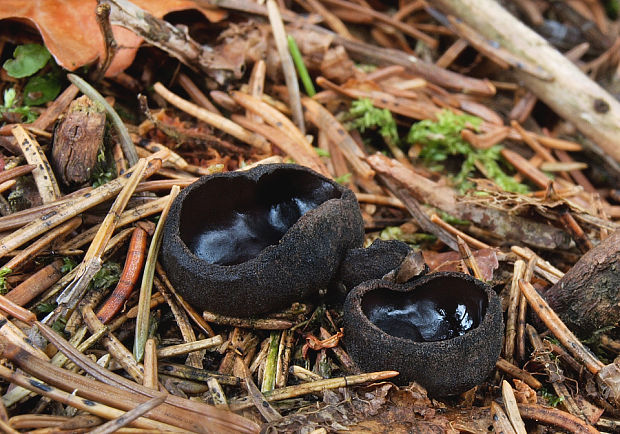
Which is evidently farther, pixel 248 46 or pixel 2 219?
pixel 248 46

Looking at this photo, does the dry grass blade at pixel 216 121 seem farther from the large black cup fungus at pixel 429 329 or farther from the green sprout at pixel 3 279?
the green sprout at pixel 3 279

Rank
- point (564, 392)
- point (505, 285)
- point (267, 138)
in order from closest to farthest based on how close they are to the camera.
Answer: point (564, 392) → point (505, 285) → point (267, 138)

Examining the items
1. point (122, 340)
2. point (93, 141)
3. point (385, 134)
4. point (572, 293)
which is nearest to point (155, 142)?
point (93, 141)

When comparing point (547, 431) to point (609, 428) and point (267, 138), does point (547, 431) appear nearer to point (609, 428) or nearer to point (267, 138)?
point (609, 428)

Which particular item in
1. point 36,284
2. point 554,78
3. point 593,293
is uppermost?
point 554,78

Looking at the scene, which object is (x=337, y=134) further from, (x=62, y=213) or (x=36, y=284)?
(x=36, y=284)

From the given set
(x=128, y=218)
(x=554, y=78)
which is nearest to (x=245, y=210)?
(x=128, y=218)

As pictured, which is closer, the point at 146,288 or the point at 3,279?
the point at 3,279
